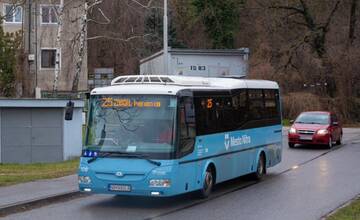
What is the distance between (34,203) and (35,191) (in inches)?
57.1

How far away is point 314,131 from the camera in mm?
30234

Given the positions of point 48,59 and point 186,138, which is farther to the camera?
point 48,59

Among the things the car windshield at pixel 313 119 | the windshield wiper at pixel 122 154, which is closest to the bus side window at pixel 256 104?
the windshield wiper at pixel 122 154

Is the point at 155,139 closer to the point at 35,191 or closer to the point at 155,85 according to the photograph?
the point at 155,85

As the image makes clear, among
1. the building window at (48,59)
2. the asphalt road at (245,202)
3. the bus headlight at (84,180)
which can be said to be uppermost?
the building window at (48,59)

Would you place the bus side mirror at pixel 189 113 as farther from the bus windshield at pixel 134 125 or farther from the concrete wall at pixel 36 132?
the concrete wall at pixel 36 132

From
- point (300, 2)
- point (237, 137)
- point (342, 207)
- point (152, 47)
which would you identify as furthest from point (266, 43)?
point (342, 207)

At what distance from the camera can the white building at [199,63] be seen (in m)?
43.5

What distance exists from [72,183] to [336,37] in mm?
41963

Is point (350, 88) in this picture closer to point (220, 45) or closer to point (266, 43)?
point (266, 43)

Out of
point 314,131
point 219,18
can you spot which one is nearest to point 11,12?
point 314,131

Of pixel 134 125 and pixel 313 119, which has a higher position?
pixel 134 125

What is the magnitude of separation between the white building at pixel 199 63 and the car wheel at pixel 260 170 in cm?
2298

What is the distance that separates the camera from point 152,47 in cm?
7012
